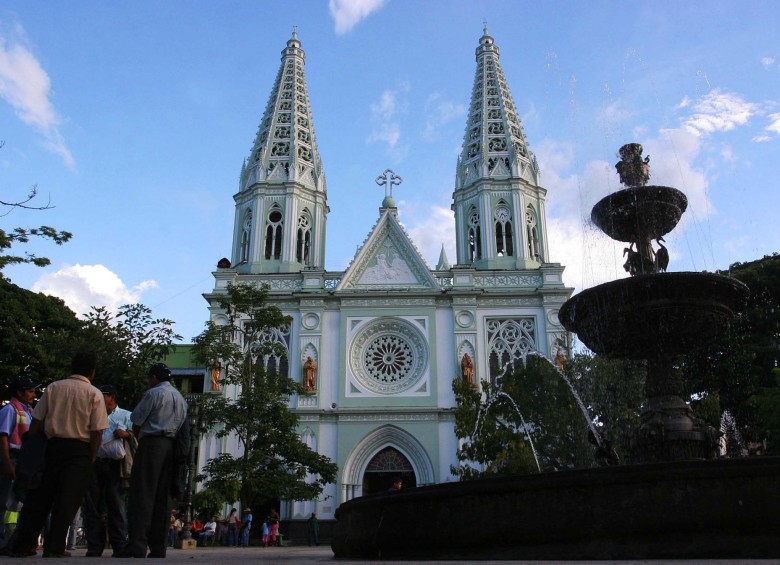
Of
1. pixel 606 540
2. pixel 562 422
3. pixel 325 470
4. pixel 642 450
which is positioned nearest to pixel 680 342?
pixel 642 450

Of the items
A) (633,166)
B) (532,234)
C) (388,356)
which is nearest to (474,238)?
(532,234)

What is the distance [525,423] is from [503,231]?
1425cm

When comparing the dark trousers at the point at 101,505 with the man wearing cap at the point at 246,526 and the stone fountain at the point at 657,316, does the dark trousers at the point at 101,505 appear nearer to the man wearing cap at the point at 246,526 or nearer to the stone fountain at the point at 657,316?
the stone fountain at the point at 657,316

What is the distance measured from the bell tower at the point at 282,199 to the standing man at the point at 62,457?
29323mm

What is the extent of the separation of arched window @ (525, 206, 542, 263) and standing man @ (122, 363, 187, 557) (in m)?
31.0

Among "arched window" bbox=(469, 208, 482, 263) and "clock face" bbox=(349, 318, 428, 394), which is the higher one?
"arched window" bbox=(469, 208, 482, 263)

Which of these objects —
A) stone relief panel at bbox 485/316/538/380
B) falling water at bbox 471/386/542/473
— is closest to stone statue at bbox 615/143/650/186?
falling water at bbox 471/386/542/473

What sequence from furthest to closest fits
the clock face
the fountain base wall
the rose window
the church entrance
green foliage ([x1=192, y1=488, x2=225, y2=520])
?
the rose window
the clock face
the church entrance
green foliage ([x1=192, y1=488, x2=225, y2=520])
the fountain base wall

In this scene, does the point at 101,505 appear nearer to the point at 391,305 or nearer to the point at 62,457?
the point at 62,457

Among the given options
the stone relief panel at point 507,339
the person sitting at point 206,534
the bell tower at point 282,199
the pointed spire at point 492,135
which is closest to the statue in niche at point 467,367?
the stone relief panel at point 507,339

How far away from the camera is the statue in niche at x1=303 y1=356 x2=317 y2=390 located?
3147 cm

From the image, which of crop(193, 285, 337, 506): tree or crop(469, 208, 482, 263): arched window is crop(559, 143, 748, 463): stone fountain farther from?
crop(469, 208, 482, 263): arched window

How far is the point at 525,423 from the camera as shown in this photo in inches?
972

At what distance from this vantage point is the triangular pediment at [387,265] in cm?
3409
